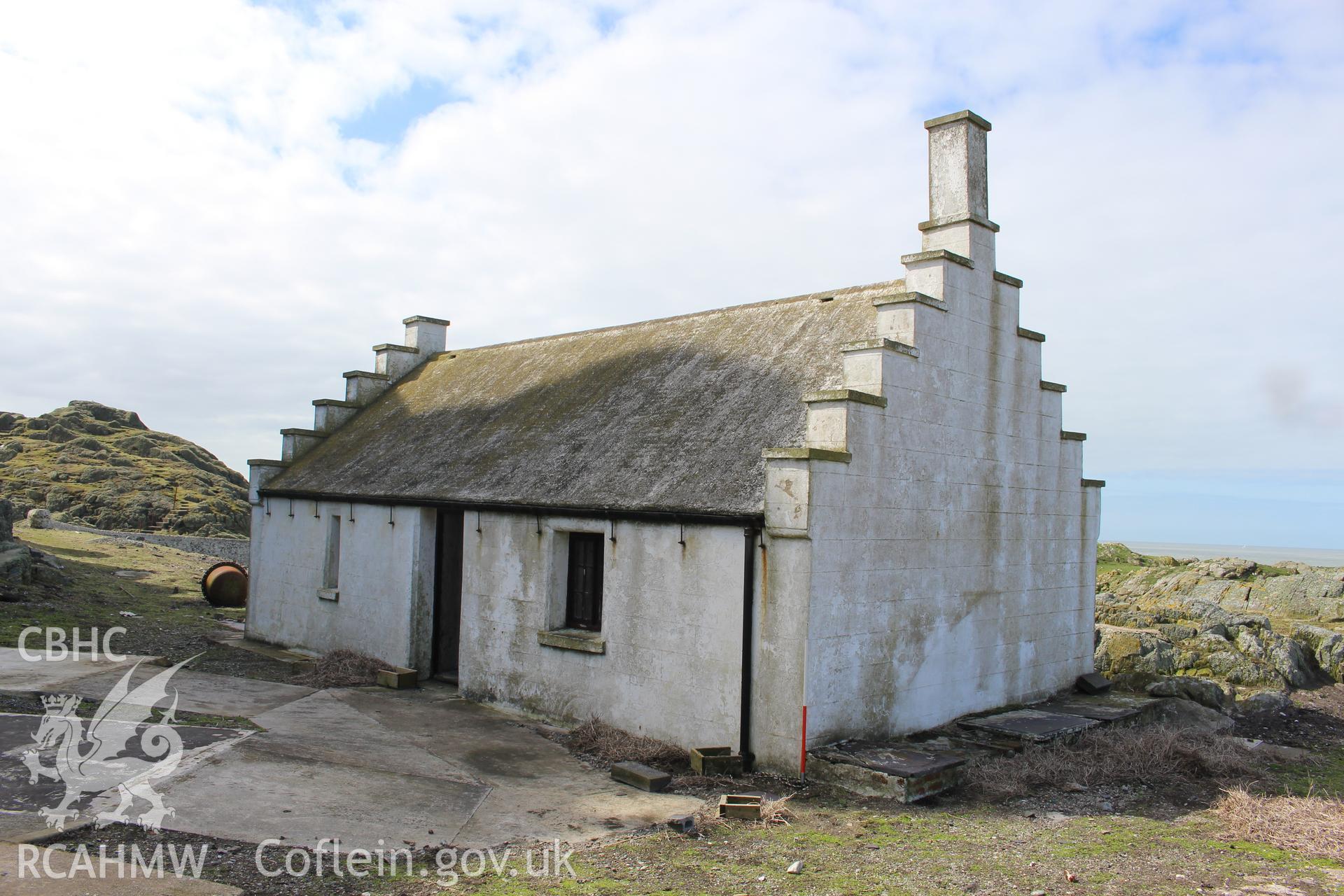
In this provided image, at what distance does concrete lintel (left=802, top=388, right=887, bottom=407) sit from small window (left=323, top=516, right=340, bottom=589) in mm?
11102

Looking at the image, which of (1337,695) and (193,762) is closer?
(193,762)

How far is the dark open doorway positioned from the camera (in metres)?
15.7

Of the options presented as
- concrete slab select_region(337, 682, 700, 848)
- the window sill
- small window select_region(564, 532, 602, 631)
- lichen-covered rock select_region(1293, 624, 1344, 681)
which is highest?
small window select_region(564, 532, 602, 631)

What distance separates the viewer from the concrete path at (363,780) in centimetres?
809

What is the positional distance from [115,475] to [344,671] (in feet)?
136

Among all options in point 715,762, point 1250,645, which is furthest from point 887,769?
point 1250,645

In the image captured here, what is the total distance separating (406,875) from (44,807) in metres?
3.34

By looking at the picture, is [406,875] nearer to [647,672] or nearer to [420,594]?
[647,672]

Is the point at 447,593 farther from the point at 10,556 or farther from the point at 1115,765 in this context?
the point at 10,556

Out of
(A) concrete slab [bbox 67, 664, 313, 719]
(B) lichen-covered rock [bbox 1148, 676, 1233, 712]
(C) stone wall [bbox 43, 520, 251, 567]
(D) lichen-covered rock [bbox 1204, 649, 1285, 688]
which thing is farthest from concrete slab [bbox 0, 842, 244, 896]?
(C) stone wall [bbox 43, 520, 251, 567]

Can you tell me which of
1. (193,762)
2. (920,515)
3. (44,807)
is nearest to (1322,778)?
(920,515)

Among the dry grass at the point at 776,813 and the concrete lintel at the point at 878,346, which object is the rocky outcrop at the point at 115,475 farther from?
the dry grass at the point at 776,813

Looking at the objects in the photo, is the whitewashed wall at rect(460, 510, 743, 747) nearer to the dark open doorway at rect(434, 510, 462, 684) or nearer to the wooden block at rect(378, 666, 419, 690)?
the wooden block at rect(378, 666, 419, 690)

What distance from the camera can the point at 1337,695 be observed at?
624 inches
